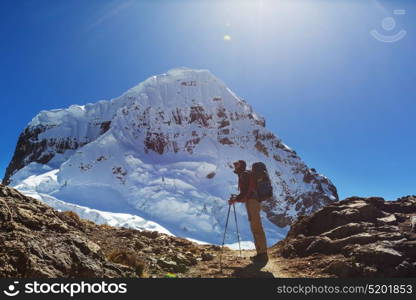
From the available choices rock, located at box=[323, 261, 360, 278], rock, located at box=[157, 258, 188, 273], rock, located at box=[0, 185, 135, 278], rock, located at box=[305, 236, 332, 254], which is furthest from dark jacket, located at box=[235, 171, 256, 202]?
rock, located at box=[0, 185, 135, 278]

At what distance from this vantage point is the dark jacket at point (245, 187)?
33.0ft

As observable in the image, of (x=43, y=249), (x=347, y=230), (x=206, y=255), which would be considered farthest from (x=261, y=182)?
(x=43, y=249)

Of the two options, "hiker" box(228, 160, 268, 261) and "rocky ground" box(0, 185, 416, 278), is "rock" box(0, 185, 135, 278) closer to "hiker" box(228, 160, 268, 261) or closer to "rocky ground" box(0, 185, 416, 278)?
"rocky ground" box(0, 185, 416, 278)

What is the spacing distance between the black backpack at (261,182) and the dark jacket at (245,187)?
14 centimetres

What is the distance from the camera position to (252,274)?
26.1 ft

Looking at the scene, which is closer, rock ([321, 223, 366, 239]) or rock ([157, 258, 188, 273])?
rock ([157, 258, 188, 273])

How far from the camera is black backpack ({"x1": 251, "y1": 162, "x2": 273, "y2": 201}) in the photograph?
9992mm

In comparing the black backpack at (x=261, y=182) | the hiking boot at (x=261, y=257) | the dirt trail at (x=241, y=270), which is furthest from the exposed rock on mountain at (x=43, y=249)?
the black backpack at (x=261, y=182)

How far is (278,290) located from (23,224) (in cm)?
401

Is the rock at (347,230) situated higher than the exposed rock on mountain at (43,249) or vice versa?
the rock at (347,230)

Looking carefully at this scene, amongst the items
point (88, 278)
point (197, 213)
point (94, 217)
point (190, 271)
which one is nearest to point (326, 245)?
point (190, 271)

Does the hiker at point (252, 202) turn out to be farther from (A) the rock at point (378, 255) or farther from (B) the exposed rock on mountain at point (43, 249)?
(B) the exposed rock on mountain at point (43, 249)

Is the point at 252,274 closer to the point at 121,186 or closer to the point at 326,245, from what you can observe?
the point at 326,245

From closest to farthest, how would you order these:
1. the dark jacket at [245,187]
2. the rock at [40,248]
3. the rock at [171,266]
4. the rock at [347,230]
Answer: the rock at [40,248]
the rock at [171,266]
the rock at [347,230]
the dark jacket at [245,187]
